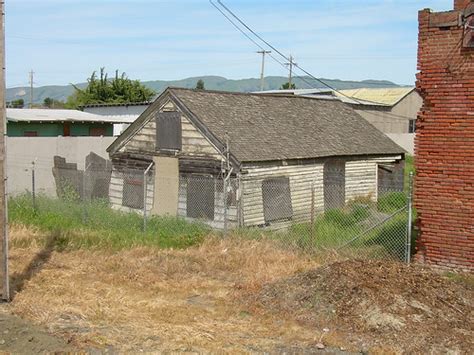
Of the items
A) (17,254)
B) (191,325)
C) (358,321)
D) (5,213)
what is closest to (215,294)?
(191,325)

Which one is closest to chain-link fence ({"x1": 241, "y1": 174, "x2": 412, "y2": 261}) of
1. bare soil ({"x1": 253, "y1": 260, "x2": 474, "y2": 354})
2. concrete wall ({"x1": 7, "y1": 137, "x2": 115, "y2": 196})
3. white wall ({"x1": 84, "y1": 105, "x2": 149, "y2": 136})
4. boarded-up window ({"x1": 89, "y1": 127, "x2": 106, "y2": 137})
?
bare soil ({"x1": 253, "y1": 260, "x2": 474, "y2": 354})

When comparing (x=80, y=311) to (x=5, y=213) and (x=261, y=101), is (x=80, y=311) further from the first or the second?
(x=261, y=101)

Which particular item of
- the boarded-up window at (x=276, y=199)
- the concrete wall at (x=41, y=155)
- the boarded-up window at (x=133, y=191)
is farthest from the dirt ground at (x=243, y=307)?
the concrete wall at (x=41, y=155)

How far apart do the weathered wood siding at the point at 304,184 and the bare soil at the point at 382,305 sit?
234 inches

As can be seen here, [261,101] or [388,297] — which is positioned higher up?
[261,101]

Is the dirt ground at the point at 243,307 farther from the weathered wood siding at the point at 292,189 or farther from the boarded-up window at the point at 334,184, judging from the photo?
the boarded-up window at the point at 334,184

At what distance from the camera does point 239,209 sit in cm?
1670

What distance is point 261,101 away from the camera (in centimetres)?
2200

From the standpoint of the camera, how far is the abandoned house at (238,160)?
17.5 m

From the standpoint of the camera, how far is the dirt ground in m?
8.23

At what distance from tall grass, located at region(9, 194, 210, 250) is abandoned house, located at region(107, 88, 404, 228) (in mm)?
1340

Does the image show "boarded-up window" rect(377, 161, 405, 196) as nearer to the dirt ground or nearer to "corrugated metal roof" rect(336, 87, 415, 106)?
the dirt ground

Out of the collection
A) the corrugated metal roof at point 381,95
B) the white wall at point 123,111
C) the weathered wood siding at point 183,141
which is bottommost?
the weathered wood siding at point 183,141

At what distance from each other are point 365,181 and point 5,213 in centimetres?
1478
